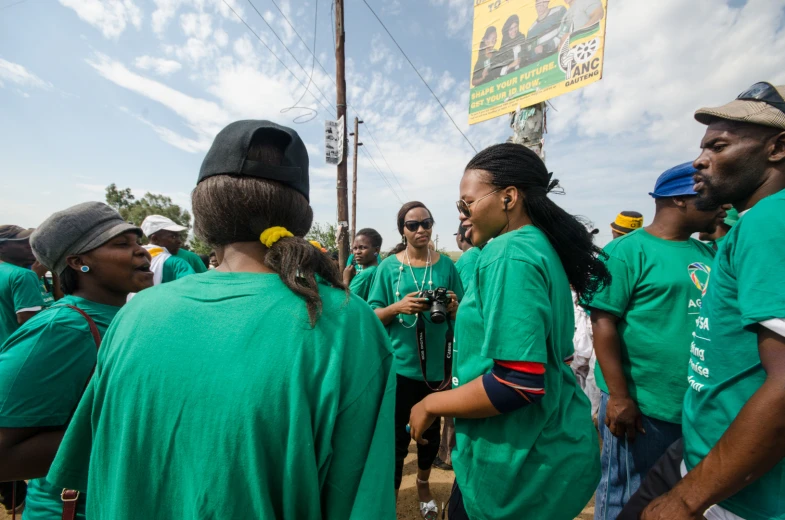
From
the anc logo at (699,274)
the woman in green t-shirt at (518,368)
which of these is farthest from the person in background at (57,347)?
the anc logo at (699,274)

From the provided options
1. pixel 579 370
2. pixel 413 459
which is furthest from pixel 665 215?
pixel 413 459

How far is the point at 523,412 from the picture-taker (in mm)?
1340

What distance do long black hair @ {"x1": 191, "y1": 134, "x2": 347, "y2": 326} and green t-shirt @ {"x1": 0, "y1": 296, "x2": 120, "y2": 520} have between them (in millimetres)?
827

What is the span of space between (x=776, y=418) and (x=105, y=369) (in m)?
1.74

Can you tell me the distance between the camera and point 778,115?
4.17 feet

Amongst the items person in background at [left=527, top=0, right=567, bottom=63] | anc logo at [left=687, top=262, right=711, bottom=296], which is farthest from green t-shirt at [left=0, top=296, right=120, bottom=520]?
person in background at [left=527, top=0, right=567, bottom=63]

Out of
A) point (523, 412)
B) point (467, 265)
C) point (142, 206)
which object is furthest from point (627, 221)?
point (142, 206)

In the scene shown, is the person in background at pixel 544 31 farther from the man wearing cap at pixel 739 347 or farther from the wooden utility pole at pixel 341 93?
the man wearing cap at pixel 739 347

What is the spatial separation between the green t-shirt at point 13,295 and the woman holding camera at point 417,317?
10.7ft

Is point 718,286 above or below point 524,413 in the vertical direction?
above

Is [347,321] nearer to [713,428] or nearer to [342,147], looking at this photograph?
[713,428]

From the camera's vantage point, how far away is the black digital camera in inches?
104

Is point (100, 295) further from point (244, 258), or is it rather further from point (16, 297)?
point (16, 297)

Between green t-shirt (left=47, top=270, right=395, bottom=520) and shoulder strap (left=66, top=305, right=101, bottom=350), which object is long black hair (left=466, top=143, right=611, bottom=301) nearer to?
green t-shirt (left=47, top=270, right=395, bottom=520)
